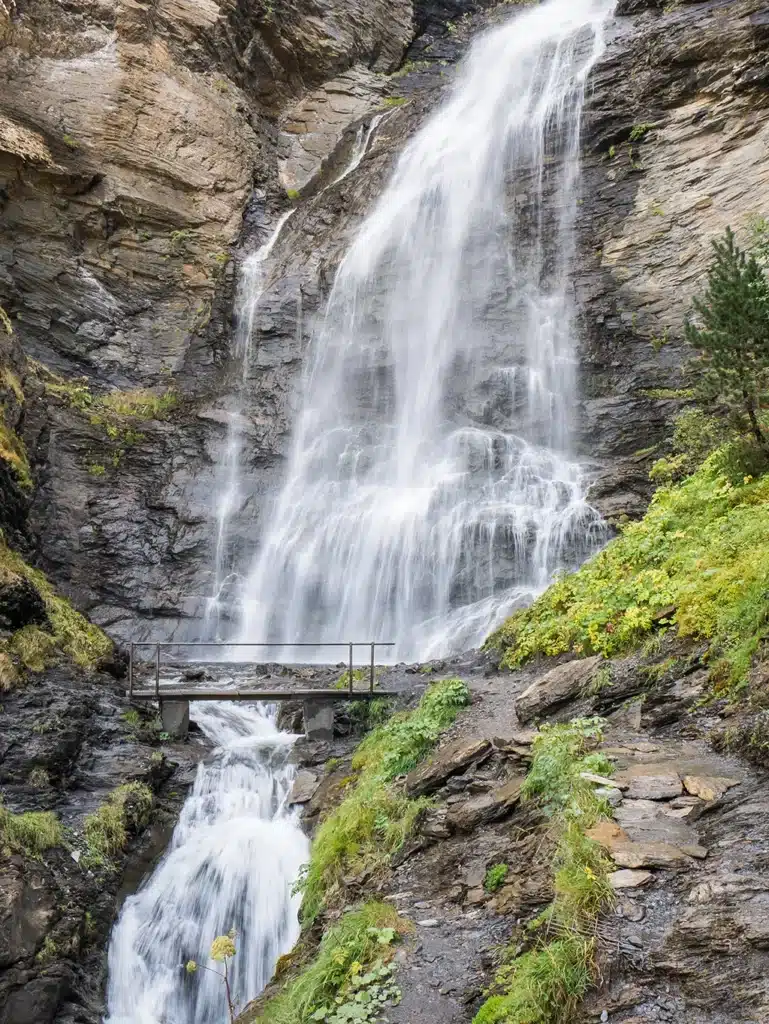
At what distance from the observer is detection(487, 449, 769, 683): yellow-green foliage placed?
21.8ft

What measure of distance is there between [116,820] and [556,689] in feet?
17.5

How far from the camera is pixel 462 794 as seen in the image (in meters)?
6.24

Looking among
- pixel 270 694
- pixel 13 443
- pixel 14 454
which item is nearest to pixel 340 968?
pixel 270 694

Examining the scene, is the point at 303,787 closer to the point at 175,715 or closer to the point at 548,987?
the point at 175,715

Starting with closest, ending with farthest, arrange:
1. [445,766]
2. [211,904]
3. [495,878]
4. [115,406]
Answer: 1. [495,878]
2. [445,766]
3. [211,904]
4. [115,406]

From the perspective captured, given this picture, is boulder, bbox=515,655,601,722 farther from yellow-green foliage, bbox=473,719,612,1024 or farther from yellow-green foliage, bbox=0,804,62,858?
yellow-green foliage, bbox=0,804,62,858

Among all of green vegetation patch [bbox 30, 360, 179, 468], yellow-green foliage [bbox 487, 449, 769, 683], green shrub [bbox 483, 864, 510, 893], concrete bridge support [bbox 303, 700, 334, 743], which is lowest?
green shrub [bbox 483, 864, 510, 893]

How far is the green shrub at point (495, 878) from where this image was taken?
4.86 metres

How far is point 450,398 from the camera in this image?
20172 millimetres

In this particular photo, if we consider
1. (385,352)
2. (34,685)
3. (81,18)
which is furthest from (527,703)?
(81,18)

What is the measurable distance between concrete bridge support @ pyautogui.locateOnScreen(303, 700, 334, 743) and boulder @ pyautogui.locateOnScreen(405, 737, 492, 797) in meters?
4.56

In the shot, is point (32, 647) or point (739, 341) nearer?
point (739, 341)

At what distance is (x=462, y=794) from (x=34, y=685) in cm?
702

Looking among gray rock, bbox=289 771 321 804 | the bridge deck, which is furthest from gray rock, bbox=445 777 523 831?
the bridge deck
